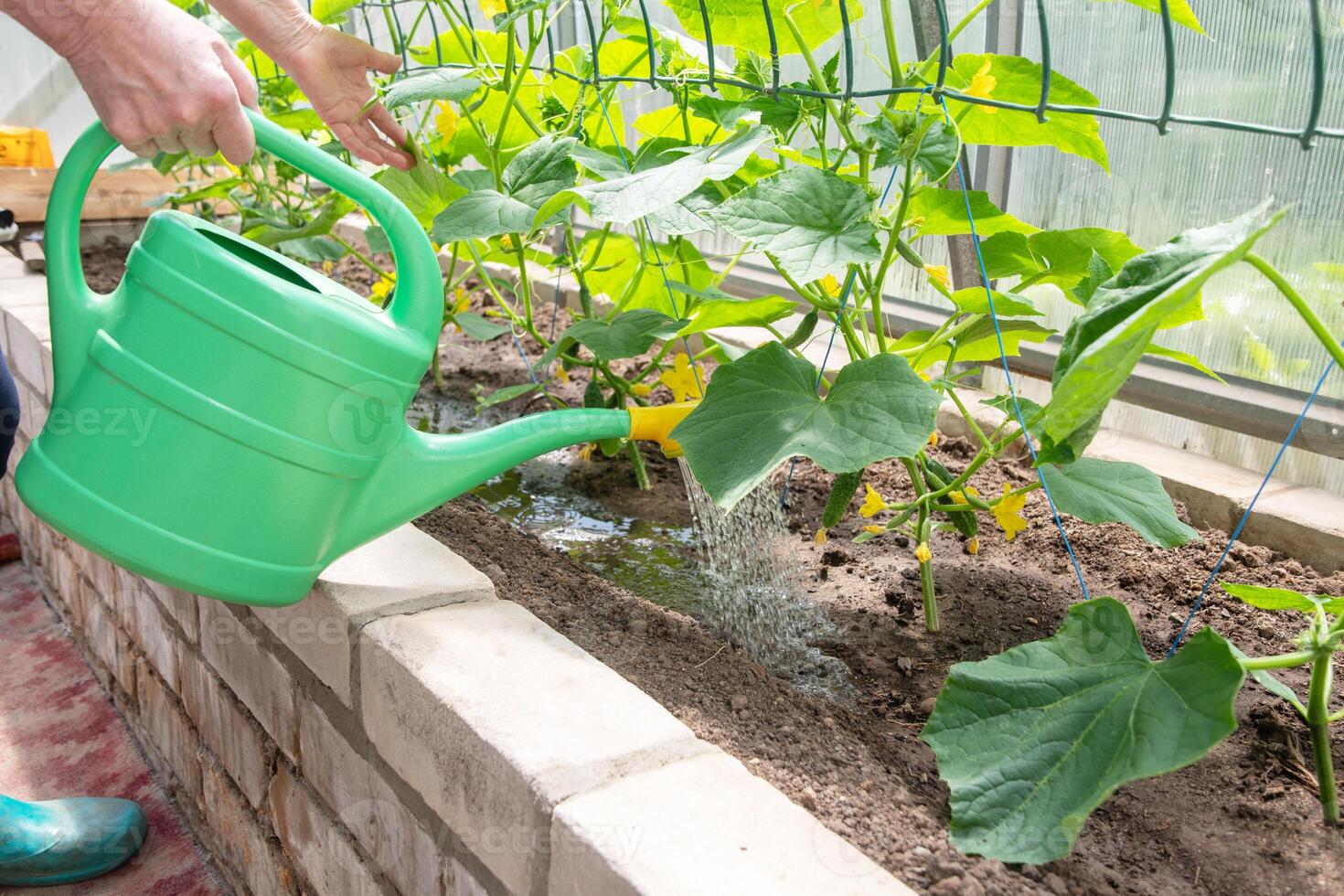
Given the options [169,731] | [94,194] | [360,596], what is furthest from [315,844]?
[94,194]

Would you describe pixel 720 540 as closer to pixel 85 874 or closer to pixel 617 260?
pixel 617 260

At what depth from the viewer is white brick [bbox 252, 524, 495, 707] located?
3.29ft

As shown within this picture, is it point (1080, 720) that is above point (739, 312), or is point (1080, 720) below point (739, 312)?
below

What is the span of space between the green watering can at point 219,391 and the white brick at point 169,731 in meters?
0.69

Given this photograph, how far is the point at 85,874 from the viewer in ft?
4.64

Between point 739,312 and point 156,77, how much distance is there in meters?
0.53

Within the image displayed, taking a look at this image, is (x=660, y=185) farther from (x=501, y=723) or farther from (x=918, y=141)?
(x=501, y=723)

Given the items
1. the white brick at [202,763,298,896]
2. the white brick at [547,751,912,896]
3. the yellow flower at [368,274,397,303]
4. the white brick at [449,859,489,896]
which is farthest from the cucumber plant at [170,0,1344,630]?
the white brick at [202,763,298,896]

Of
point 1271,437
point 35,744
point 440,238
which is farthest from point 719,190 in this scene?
point 35,744

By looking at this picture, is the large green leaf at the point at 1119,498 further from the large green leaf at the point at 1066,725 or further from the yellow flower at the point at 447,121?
the yellow flower at the point at 447,121

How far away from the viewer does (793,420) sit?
2.94ft

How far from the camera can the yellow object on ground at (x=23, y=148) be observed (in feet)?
9.98

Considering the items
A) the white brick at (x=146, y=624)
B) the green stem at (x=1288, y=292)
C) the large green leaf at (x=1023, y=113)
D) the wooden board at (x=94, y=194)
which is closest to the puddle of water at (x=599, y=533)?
the white brick at (x=146, y=624)

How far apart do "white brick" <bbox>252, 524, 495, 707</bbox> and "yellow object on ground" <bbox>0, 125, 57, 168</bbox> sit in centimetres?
255
